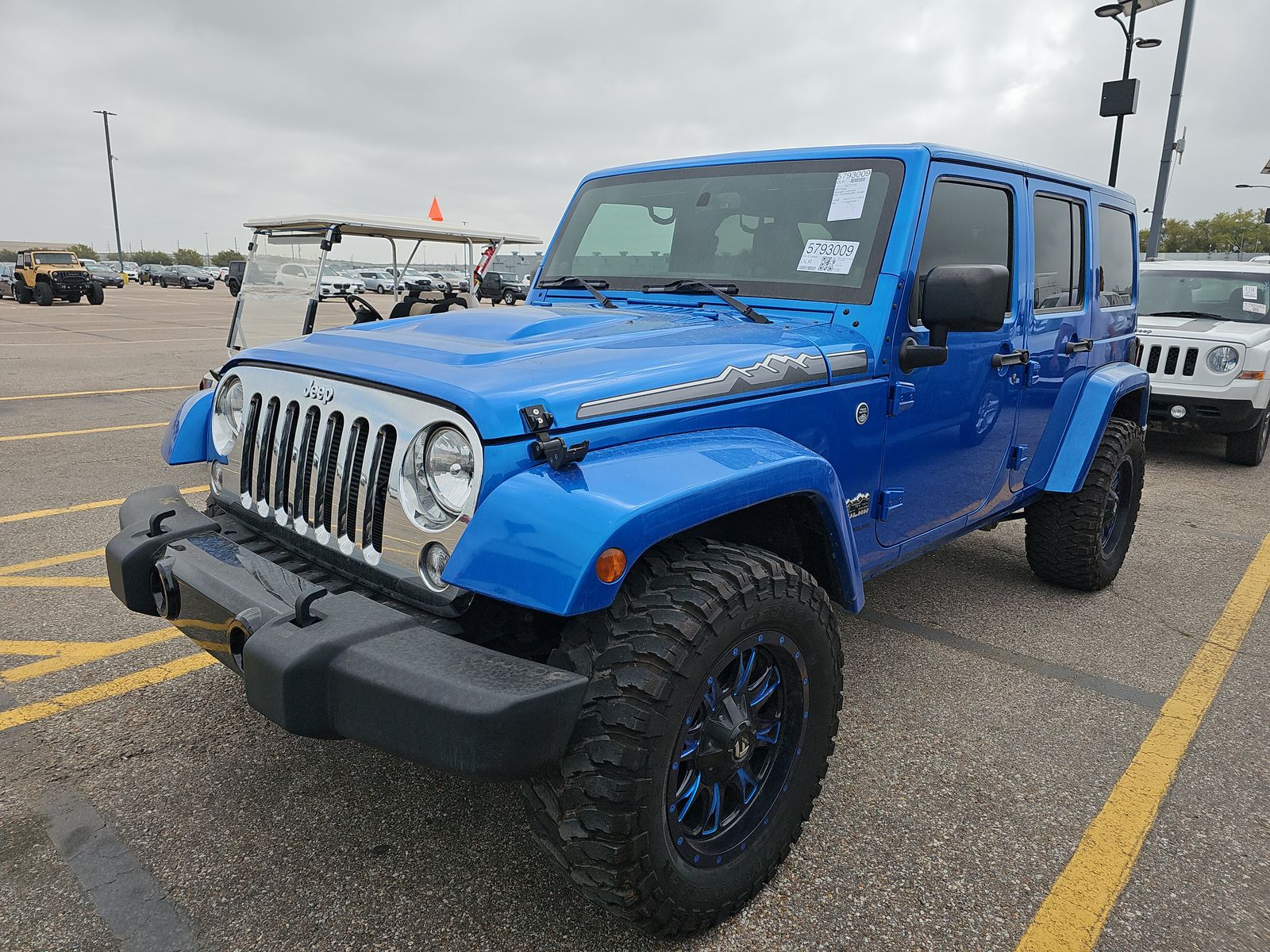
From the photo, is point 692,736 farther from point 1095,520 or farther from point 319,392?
point 1095,520

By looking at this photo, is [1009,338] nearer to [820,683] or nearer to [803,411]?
[803,411]

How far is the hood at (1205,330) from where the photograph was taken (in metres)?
7.43

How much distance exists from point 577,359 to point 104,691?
7.21 feet

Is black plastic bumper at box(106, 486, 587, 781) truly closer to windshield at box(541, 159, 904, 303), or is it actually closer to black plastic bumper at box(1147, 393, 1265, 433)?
windshield at box(541, 159, 904, 303)

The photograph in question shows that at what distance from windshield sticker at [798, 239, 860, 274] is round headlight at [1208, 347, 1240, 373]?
6258 mm

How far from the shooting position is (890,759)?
2.80m

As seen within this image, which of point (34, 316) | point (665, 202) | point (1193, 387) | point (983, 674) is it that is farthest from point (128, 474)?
point (34, 316)

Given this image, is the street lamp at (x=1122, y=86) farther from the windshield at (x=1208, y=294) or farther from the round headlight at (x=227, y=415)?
the round headlight at (x=227, y=415)

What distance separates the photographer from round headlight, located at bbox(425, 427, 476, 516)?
74.1 inches

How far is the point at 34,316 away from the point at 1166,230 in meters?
68.0

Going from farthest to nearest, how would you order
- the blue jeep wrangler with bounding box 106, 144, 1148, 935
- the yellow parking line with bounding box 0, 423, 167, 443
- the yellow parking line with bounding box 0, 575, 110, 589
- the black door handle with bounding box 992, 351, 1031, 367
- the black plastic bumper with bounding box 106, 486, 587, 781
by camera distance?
the yellow parking line with bounding box 0, 423, 167, 443
the yellow parking line with bounding box 0, 575, 110, 589
the black door handle with bounding box 992, 351, 1031, 367
the blue jeep wrangler with bounding box 106, 144, 1148, 935
the black plastic bumper with bounding box 106, 486, 587, 781

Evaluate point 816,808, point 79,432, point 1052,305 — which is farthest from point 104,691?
point 79,432

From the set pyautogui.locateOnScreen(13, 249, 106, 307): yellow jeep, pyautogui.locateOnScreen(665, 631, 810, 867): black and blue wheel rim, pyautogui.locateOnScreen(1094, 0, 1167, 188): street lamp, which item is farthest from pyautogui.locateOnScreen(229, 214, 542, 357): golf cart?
pyautogui.locateOnScreen(13, 249, 106, 307): yellow jeep

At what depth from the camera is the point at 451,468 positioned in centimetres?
192
